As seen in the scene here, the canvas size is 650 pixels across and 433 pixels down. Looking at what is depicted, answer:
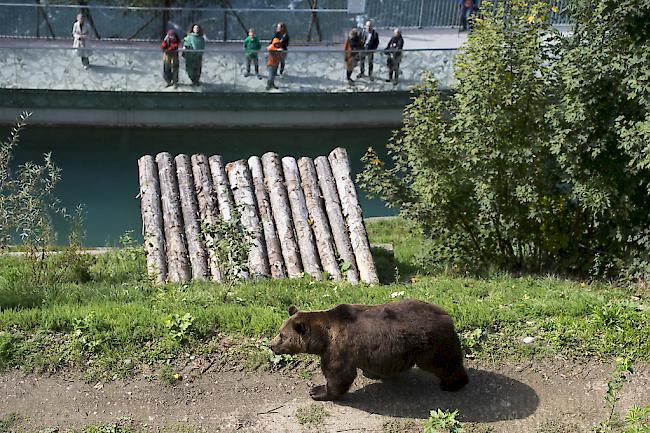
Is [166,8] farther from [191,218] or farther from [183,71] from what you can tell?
[191,218]

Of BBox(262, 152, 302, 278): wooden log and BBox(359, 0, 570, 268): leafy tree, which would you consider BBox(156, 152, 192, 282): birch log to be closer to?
BBox(262, 152, 302, 278): wooden log

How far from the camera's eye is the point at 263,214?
13.2 meters

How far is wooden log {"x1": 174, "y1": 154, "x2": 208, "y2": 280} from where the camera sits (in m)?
12.4

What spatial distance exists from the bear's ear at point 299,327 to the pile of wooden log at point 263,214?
13.5 ft

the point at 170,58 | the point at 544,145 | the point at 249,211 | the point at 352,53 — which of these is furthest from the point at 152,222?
the point at 352,53

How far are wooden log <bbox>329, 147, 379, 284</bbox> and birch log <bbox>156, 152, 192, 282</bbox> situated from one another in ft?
8.08

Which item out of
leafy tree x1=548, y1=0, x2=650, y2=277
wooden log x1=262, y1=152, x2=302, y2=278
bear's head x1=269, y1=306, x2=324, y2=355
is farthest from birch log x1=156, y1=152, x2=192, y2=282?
leafy tree x1=548, y1=0, x2=650, y2=277

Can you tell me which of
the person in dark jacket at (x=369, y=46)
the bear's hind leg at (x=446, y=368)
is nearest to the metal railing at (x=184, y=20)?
the person in dark jacket at (x=369, y=46)

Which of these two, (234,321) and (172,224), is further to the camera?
(172,224)

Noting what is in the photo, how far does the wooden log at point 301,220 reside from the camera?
41.0 ft

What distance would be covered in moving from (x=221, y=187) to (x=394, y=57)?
10.9m

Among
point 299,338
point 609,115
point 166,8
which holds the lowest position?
point 299,338

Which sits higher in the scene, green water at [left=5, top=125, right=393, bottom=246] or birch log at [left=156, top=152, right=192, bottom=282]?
birch log at [left=156, top=152, right=192, bottom=282]

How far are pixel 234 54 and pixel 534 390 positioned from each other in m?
15.8
